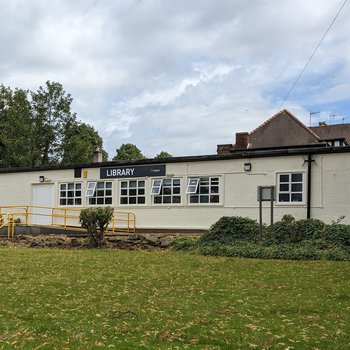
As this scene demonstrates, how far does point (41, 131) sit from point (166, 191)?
23.0 meters

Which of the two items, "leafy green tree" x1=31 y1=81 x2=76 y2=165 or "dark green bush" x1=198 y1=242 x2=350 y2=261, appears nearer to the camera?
"dark green bush" x1=198 y1=242 x2=350 y2=261

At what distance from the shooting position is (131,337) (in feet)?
18.5

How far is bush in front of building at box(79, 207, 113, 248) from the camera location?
1634 cm

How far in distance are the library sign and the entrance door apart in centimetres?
340

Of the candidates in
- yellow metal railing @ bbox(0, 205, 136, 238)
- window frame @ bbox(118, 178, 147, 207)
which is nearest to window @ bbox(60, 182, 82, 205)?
yellow metal railing @ bbox(0, 205, 136, 238)

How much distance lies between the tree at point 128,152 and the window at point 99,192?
135 feet

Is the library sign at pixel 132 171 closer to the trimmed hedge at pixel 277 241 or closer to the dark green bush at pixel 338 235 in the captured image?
the trimmed hedge at pixel 277 241

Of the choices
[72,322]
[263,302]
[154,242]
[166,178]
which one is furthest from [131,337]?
[166,178]

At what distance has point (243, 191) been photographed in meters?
20.0

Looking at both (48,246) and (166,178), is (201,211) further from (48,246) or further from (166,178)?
(48,246)

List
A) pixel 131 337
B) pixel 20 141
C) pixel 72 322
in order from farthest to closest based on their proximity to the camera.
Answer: pixel 20 141
pixel 72 322
pixel 131 337

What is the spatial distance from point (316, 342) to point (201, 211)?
50.6 feet

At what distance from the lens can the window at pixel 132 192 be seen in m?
22.5

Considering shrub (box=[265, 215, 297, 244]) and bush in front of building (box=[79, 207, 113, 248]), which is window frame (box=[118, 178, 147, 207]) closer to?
bush in front of building (box=[79, 207, 113, 248])
